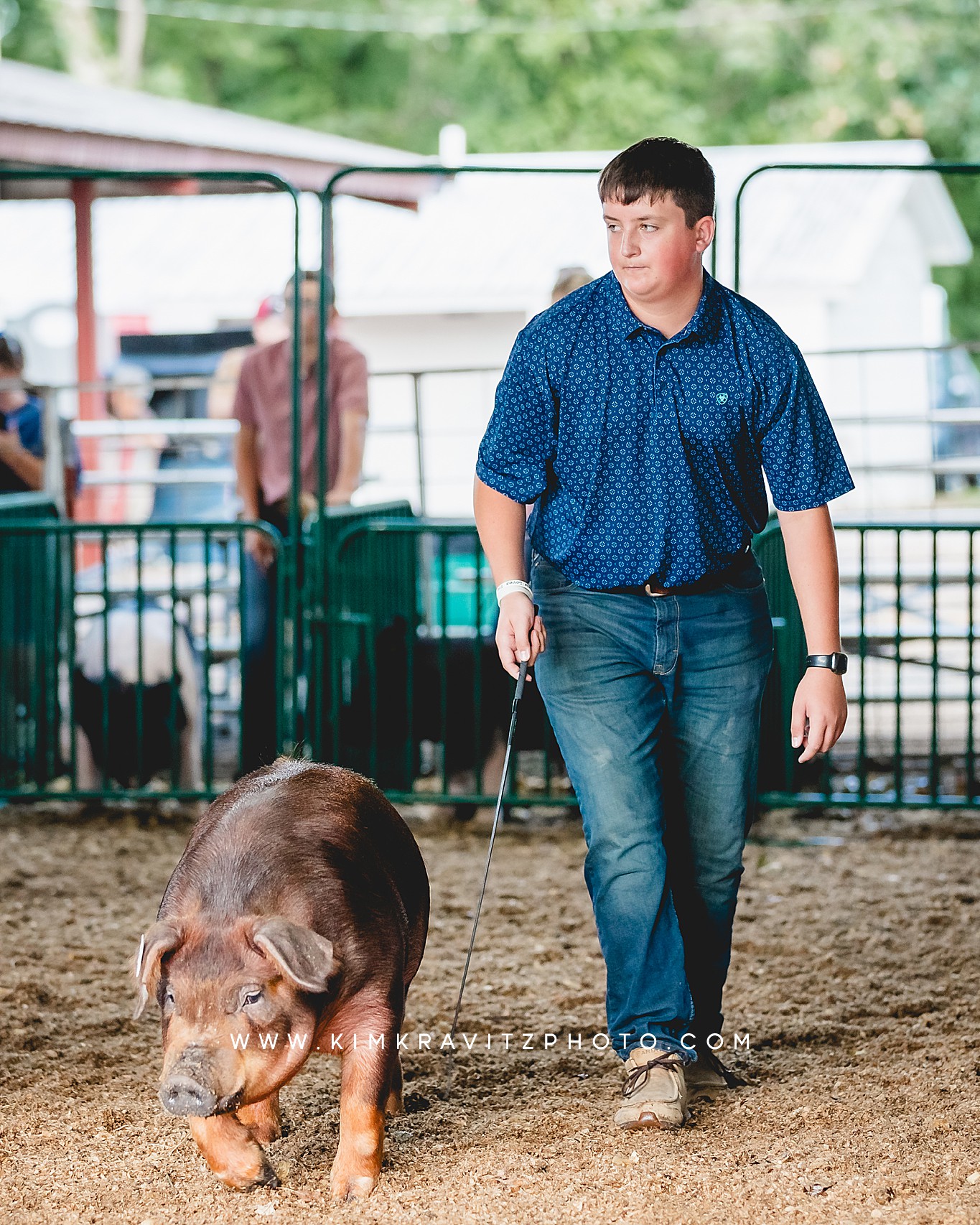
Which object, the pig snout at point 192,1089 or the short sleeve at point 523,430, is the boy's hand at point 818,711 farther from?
the pig snout at point 192,1089

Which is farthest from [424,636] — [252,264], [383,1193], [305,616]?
[252,264]

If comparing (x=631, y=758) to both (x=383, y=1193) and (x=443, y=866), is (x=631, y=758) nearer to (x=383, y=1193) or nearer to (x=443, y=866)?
(x=383, y=1193)

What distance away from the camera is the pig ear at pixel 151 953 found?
106 inches

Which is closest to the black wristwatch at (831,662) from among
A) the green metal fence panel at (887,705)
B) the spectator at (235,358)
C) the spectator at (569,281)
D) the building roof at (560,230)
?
the green metal fence panel at (887,705)

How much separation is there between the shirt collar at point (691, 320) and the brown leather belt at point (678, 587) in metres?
0.47

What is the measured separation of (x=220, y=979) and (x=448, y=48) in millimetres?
26219

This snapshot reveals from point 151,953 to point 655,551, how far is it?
125cm

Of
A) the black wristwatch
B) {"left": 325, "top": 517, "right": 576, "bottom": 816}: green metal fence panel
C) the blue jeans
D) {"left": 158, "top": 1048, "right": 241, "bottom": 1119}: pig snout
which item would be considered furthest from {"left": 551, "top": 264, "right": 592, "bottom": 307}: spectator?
{"left": 158, "top": 1048, "right": 241, "bottom": 1119}: pig snout

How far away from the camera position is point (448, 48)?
26969mm

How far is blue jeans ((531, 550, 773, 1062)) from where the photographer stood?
10.9ft

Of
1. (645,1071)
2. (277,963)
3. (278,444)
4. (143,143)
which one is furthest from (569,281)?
(277,963)

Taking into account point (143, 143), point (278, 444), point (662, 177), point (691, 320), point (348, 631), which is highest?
point (143, 143)

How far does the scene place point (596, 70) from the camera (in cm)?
2603

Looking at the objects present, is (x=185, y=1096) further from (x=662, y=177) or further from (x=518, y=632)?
(x=662, y=177)
